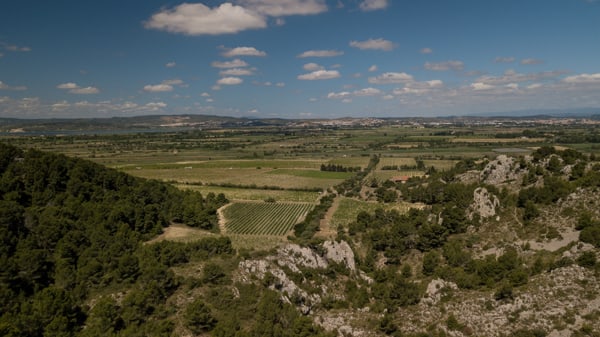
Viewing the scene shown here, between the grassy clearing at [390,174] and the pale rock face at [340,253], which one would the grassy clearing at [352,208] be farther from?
the grassy clearing at [390,174]

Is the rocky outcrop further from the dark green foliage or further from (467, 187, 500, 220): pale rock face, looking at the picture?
(467, 187, 500, 220): pale rock face

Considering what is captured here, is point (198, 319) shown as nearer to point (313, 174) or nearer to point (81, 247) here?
point (81, 247)

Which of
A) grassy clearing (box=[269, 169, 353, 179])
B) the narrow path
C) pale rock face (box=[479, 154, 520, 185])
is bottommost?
the narrow path

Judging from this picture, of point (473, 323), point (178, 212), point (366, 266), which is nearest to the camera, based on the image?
point (473, 323)

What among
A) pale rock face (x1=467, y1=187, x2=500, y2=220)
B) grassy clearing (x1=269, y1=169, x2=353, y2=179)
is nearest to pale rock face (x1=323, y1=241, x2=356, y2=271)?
pale rock face (x1=467, y1=187, x2=500, y2=220)

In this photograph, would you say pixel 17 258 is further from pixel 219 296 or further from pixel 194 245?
pixel 219 296

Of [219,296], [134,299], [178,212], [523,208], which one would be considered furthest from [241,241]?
[523,208]
